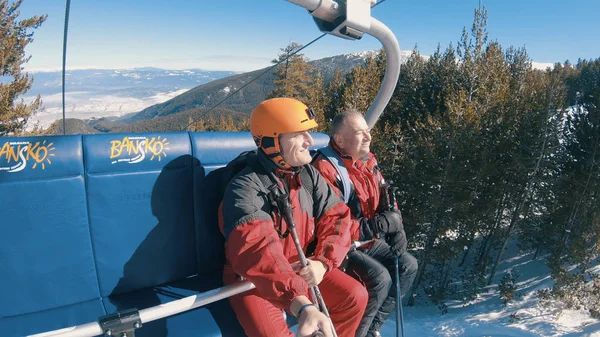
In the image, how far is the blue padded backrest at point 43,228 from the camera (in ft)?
8.18

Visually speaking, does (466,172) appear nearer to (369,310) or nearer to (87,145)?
(369,310)

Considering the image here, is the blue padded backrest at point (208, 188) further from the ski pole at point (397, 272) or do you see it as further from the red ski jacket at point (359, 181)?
the ski pole at point (397, 272)

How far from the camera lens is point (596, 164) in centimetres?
2030

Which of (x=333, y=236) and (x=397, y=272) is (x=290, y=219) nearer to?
(x=333, y=236)

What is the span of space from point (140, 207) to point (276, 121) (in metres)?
1.36

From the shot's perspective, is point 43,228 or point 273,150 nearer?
point 43,228

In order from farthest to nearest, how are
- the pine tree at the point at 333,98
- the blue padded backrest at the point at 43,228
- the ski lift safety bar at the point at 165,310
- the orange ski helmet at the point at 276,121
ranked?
1. the pine tree at the point at 333,98
2. the orange ski helmet at the point at 276,121
3. the blue padded backrest at the point at 43,228
4. the ski lift safety bar at the point at 165,310

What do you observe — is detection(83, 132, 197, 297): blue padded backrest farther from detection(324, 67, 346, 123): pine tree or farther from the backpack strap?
detection(324, 67, 346, 123): pine tree

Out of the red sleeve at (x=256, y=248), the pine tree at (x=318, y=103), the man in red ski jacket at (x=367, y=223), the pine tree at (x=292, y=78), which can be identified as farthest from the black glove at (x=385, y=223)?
the pine tree at (x=292, y=78)

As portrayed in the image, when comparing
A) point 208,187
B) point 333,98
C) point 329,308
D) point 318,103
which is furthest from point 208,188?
point 333,98

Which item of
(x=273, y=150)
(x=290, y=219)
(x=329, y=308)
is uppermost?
(x=273, y=150)

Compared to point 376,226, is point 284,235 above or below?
above

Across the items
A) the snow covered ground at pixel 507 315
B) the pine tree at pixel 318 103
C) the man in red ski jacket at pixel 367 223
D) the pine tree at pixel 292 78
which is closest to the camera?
the man in red ski jacket at pixel 367 223

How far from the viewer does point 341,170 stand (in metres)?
3.64
